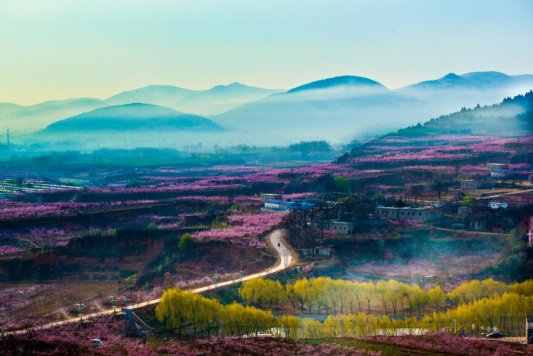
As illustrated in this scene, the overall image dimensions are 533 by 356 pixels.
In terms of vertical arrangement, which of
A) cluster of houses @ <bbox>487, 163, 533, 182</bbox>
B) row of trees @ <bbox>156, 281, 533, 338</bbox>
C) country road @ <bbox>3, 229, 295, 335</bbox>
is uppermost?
cluster of houses @ <bbox>487, 163, 533, 182</bbox>

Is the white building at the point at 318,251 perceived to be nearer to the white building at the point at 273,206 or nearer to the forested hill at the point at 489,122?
the white building at the point at 273,206

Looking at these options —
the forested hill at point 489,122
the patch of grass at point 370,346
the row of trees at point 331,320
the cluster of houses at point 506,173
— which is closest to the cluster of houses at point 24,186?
the cluster of houses at point 506,173

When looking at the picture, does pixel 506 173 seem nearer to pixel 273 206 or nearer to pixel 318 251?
pixel 273 206

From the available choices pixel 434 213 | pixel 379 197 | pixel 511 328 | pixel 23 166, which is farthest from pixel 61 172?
pixel 511 328

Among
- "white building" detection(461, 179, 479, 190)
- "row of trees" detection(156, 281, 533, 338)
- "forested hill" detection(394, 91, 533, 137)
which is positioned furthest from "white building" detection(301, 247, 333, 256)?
"forested hill" detection(394, 91, 533, 137)

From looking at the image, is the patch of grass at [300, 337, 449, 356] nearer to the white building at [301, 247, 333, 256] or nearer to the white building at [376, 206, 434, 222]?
the white building at [301, 247, 333, 256]
